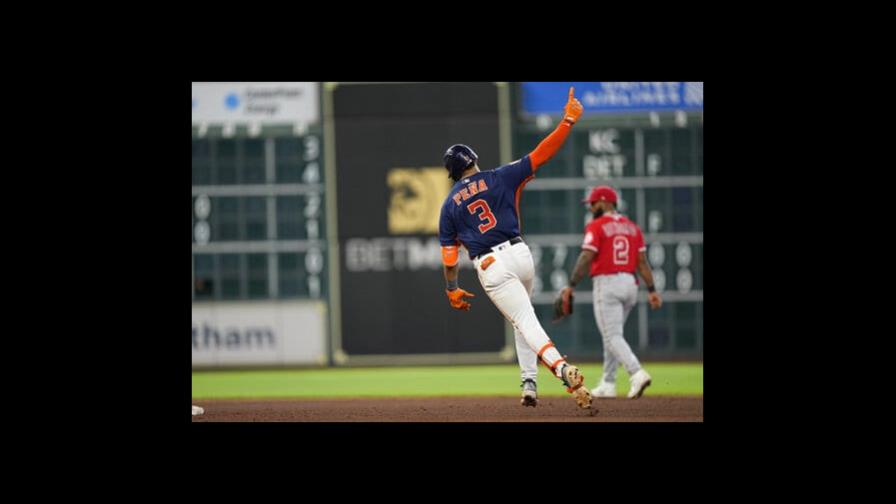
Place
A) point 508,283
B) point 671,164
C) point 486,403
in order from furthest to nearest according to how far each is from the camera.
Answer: point 671,164 → point 486,403 → point 508,283

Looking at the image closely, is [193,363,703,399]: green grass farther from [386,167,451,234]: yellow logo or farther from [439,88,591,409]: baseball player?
[439,88,591,409]: baseball player

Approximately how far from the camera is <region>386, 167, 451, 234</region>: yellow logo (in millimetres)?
13523

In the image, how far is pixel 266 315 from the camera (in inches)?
543

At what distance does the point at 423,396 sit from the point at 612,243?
8.11ft

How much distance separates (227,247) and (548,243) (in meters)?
3.99

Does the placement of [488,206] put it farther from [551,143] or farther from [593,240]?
[593,240]

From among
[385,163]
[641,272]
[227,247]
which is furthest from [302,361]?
[641,272]

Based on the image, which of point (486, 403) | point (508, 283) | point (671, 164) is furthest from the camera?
point (671, 164)

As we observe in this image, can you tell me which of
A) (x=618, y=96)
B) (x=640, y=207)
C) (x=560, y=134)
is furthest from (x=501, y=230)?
(x=618, y=96)

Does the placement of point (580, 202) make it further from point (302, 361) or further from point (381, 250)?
point (302, 361)

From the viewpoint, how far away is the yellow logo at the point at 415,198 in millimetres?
13523

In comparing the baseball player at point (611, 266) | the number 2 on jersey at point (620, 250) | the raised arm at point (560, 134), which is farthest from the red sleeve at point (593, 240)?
the raised arm at point (560, 134)

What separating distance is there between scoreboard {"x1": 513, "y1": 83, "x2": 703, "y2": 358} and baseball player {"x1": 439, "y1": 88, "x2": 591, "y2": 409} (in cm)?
613

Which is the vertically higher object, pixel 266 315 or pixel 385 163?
pixel 385 163
